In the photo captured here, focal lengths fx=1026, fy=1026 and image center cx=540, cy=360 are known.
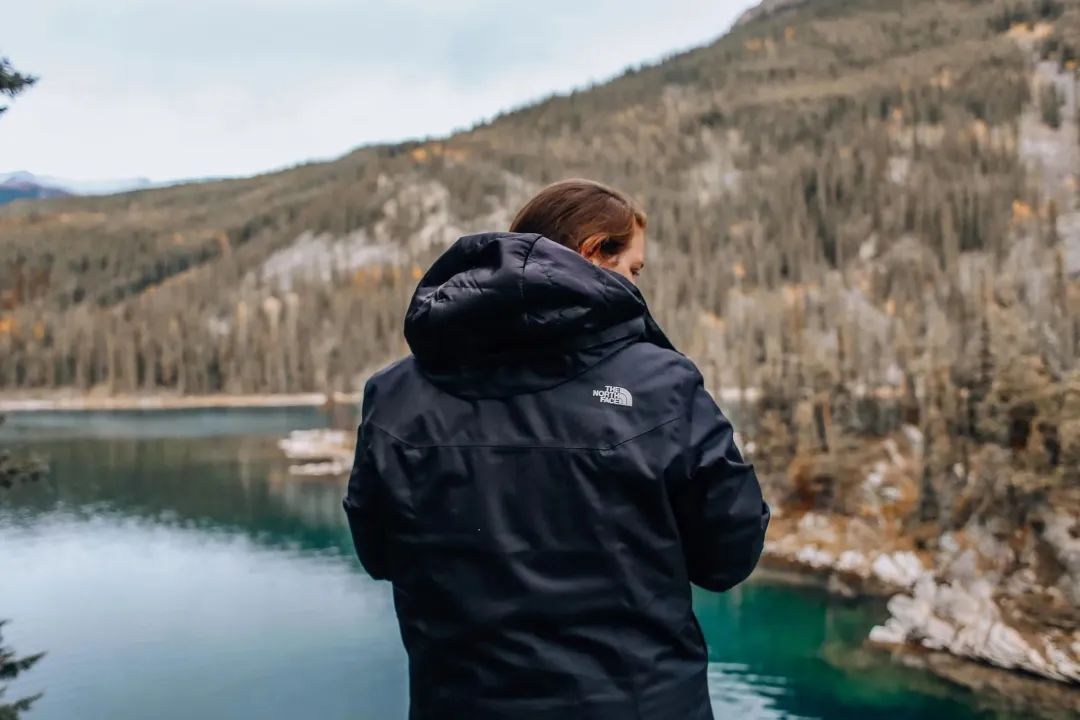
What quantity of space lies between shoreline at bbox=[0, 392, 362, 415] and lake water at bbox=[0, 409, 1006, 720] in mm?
49704

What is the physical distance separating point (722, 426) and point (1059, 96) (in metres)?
125

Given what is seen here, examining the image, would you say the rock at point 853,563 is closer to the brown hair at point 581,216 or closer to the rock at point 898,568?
the rock at point 898,568

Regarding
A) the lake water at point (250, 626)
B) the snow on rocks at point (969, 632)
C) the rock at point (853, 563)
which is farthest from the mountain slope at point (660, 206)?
the snow on rocks at point (969, 632)

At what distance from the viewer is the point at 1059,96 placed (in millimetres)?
110125

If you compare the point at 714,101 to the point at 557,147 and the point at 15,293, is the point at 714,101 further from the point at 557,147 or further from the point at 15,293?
the point at 15,293

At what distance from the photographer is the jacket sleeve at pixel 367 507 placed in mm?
2055

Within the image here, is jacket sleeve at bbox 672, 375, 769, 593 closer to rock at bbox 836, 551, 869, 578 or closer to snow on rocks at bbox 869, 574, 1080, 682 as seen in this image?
snow on rocks at bbox 869, 574, 1080, 682

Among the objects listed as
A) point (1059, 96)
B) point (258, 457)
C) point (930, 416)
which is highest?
point (1059, 96)

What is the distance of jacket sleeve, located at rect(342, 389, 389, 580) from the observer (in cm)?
205

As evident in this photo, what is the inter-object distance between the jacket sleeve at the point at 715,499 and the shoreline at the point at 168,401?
82.8m

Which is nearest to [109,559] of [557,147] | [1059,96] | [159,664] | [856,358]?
[159,664]

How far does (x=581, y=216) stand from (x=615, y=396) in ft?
1.45

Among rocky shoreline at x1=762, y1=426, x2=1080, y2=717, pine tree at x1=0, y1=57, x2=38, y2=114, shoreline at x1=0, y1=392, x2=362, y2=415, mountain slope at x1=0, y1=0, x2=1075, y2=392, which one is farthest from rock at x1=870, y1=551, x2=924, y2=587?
shoreline at x1=0, y1=392, x2=362, y2=415

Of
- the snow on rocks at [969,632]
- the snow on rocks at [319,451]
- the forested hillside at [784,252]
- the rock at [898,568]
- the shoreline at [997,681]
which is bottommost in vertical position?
the snow on rocks at [319,451]
